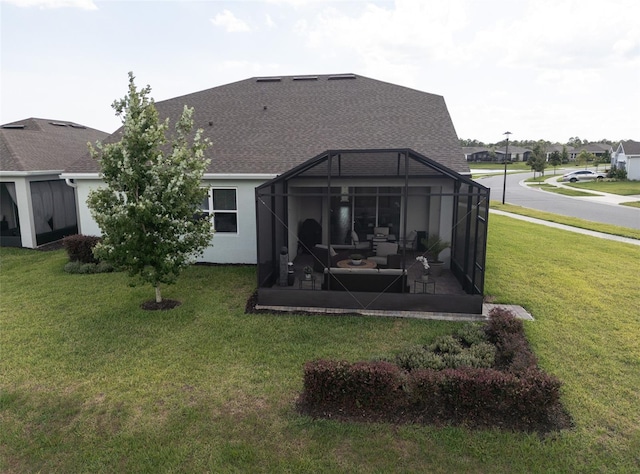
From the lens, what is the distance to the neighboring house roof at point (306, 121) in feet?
42.4

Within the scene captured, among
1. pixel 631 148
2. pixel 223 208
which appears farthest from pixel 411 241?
pixel 631 148

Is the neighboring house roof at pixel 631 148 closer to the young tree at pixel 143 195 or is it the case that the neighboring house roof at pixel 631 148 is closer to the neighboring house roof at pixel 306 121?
the neighboring house roof at pixel 306 121

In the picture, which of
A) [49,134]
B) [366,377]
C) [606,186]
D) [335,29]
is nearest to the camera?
[366,377]

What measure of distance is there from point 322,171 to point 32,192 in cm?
1124

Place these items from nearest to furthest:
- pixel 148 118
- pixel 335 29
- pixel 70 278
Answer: pixel 148 118
pixel 70 278
pixel 335 29

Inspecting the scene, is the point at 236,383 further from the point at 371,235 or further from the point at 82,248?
the point at 371,235

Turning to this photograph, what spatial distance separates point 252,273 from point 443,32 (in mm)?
10389

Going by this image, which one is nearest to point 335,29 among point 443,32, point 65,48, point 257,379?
point 443,32

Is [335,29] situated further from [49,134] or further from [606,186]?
[606,186]

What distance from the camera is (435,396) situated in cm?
514

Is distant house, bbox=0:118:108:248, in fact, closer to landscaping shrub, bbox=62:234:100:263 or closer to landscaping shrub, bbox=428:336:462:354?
landscaping shrub, bbox=62:234:100:263

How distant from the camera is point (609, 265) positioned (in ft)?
41.9

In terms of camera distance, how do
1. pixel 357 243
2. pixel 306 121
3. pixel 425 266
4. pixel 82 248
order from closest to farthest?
1. pixel 425 266
2. pixel 82 248
3. pixel 357 243
4. pixel 306 121

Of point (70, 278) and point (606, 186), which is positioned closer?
point (70, 278)
